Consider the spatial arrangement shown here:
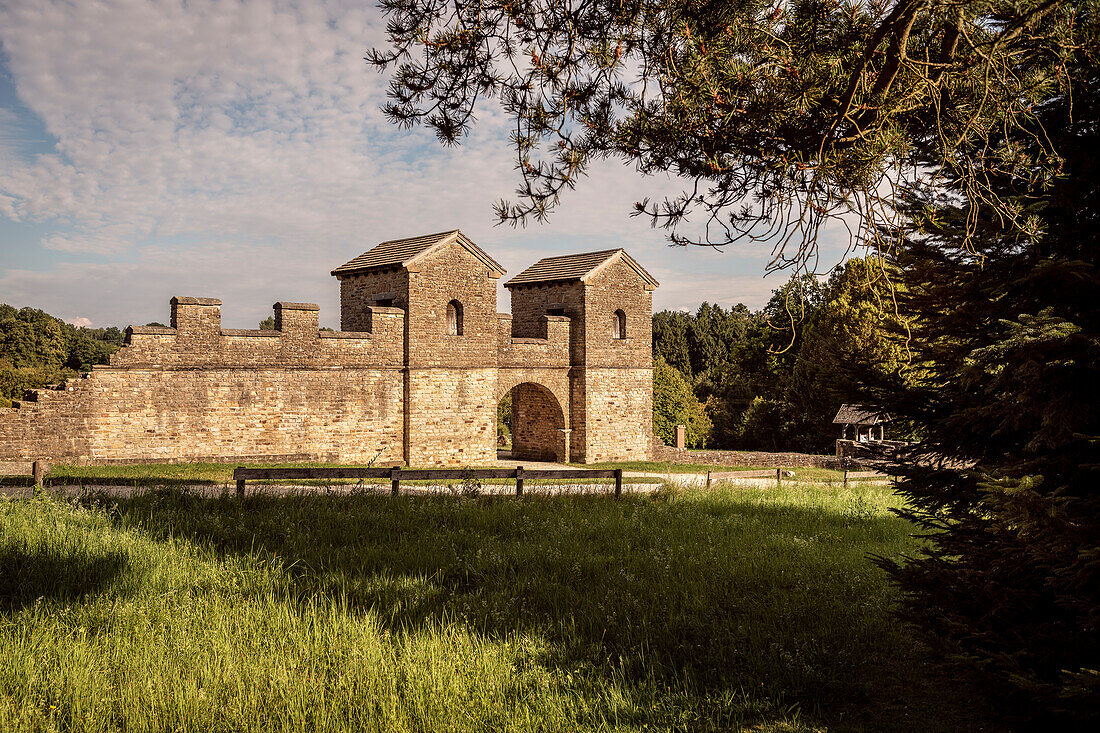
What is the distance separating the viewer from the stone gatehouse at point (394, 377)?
57.9 feet

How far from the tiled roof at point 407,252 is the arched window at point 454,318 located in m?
1.78

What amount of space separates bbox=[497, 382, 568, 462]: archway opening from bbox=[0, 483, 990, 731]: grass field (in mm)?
15249

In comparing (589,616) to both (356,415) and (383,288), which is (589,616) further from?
(383,288)

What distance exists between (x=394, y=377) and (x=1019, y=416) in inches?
741

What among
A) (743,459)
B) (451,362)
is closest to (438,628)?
(451,362)

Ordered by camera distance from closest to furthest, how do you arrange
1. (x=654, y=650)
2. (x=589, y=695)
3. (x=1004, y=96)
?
(x=1004, y=96) < (x=589, y=695) < (x=654, y=650)

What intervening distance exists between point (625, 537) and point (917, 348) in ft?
16.7

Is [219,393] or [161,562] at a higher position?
[219,393]

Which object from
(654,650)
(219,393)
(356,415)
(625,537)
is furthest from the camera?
(356,415)

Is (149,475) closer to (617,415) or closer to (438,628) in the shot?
(438,628)

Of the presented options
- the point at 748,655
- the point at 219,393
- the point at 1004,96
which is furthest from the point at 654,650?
the point at 219,393

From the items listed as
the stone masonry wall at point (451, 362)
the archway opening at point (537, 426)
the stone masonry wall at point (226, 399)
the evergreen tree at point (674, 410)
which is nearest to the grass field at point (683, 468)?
the archway opening at point (537, 426)

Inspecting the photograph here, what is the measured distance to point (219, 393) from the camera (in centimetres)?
1877

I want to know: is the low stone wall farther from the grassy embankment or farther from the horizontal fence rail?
the horizontal fence rail
